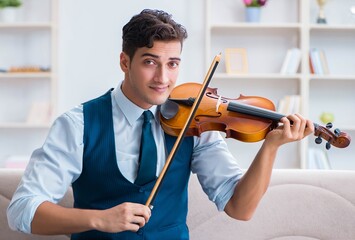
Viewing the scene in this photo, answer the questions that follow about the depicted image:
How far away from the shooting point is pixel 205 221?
2.14 meters

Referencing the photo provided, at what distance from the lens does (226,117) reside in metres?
1.88

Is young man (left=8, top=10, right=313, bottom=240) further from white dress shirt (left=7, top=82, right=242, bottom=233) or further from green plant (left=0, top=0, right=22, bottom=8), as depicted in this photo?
green plant (left=0, top=0, right=22, bottom=8)

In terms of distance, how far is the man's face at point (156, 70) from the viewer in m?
1.79

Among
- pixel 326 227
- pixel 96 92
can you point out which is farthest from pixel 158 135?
pixel 96 92

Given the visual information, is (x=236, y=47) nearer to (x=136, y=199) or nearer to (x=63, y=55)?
(x=63, y=55)

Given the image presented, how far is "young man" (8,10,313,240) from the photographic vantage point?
5.69ft

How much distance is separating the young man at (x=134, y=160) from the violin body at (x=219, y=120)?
0.21 feet

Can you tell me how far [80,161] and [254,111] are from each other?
0.47 m

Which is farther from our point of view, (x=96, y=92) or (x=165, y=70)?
(x=96, y=92)

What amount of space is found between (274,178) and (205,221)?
25 cm

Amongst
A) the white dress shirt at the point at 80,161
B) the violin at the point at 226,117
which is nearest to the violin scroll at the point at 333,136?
the violin at the point at 226,117

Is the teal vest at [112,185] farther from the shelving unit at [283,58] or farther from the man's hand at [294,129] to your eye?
the shelving unit at [283,58]

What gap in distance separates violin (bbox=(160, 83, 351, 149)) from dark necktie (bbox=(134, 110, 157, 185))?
0.15ft

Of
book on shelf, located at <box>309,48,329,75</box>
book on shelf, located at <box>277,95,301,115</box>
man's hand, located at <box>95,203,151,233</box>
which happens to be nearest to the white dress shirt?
man's hand, located at <box>95,203,151,233</box>
